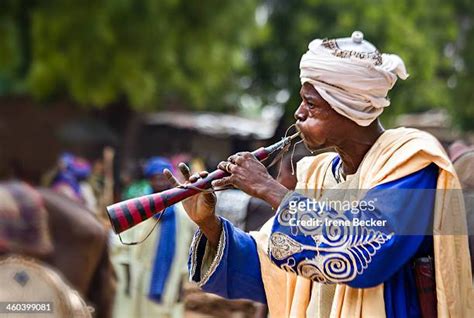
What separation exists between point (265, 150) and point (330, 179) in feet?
0.96

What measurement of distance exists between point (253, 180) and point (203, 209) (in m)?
0.31

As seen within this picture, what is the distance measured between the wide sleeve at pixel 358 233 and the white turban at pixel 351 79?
259 mm

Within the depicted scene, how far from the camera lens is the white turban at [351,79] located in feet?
10.7

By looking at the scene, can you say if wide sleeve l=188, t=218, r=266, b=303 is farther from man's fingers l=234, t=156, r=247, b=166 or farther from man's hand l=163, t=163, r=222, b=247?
man's fingers l=234, t=156, r=247, b=166

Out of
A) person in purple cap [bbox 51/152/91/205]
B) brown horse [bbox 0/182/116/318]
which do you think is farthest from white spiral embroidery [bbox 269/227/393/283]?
person in purple cap [bbox 51/152/91/205]

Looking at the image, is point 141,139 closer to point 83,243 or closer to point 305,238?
point 83,243

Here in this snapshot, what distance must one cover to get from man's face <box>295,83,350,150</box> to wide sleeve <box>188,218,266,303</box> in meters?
0.48

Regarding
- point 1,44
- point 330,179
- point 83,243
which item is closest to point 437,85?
point 1,44

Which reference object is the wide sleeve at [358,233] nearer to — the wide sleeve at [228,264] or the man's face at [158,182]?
the wide sleeve at [228,264]

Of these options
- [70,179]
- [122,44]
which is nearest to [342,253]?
[70,179]

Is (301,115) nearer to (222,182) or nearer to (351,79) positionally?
(351,79)

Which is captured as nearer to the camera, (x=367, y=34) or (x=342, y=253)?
(x=342, y=253)

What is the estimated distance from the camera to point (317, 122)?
3.31m

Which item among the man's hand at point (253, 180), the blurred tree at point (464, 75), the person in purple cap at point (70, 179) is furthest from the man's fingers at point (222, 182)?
the blurred tree at point (464, 75)
